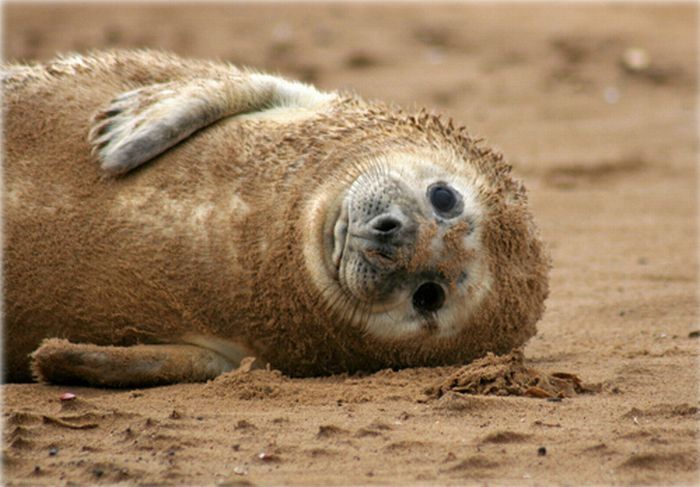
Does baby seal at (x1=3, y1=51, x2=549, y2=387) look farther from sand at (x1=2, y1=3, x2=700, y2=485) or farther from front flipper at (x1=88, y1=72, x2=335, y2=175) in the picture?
sand at (x1=2, y1=3, x2=700, y2=485)

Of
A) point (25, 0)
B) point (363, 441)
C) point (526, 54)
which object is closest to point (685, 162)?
point (526, 54)

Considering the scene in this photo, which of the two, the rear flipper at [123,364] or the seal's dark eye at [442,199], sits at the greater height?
the seal's dark eye at [442,199]

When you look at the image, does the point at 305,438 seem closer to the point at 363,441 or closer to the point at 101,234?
the point at 363,441

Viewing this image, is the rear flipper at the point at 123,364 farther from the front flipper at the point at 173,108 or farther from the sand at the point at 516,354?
the front flipper at the point at 173,108

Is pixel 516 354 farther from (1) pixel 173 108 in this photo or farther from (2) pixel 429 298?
(1) pixel 173 108

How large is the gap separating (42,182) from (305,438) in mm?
1736

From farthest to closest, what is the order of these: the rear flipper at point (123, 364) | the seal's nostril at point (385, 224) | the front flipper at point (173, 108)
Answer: the front flipper at point (173, 108)
the rear flipper at point (123, 364)
the seal's nostril at point (385, 224)

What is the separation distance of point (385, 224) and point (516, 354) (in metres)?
0.77

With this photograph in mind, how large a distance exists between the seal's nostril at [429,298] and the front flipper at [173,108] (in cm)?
122

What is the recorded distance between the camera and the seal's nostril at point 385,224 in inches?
187

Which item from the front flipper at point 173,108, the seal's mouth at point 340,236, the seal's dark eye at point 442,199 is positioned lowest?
the seal's mouth at point 340,236

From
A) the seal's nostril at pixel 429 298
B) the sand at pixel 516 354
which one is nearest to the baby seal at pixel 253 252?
the seal's nostril at pixel 429 298

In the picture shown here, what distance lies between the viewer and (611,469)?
13.1 feet

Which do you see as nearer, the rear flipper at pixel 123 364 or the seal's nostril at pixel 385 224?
the seal's nostril at pixel 385 224
